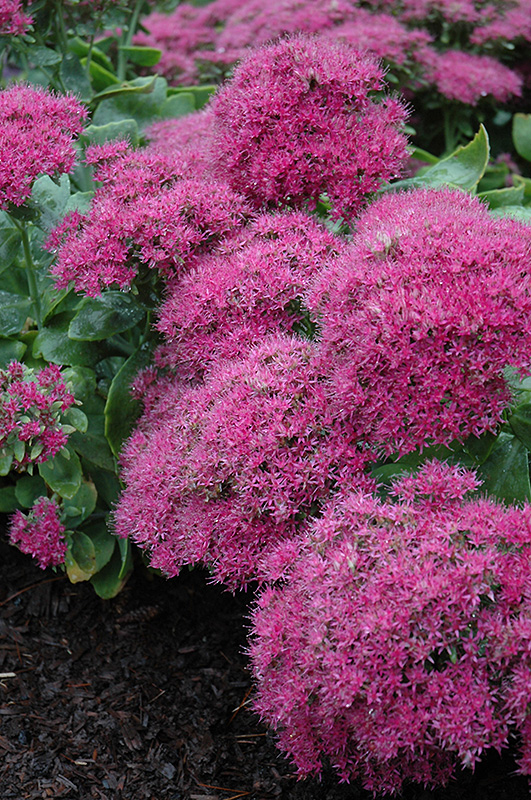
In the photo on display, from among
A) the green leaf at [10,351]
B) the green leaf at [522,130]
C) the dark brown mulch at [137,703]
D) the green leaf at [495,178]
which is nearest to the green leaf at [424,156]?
the green leaf at [495,178]

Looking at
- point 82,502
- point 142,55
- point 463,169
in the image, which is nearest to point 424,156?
point 463,169

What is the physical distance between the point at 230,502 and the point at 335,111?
974mm

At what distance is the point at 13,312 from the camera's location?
2.01 metres

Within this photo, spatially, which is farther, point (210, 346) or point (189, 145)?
point (189, 145)

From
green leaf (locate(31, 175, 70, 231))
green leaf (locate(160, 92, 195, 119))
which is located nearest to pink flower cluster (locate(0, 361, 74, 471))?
green leaf (locate(31, 175, 70, 231))

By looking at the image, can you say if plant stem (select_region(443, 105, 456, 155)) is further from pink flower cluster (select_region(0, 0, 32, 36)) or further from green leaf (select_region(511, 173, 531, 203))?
pink flower cluster (select_region(0, 0, 32, 36))

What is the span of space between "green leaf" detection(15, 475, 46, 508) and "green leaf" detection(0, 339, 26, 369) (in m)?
0.31

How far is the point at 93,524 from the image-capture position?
2.02 meters

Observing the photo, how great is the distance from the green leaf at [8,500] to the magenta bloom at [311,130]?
1025mm

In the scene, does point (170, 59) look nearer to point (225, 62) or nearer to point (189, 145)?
point (225, 62)

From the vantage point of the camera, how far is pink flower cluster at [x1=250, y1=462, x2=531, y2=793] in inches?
44.5

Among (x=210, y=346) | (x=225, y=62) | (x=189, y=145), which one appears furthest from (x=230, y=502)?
(x=225, y=62)

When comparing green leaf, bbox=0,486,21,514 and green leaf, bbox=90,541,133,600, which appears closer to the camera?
green leaf, bbox=90,541,133,600

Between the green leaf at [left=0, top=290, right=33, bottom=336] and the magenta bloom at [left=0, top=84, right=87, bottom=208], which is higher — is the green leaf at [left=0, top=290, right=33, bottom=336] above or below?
below
